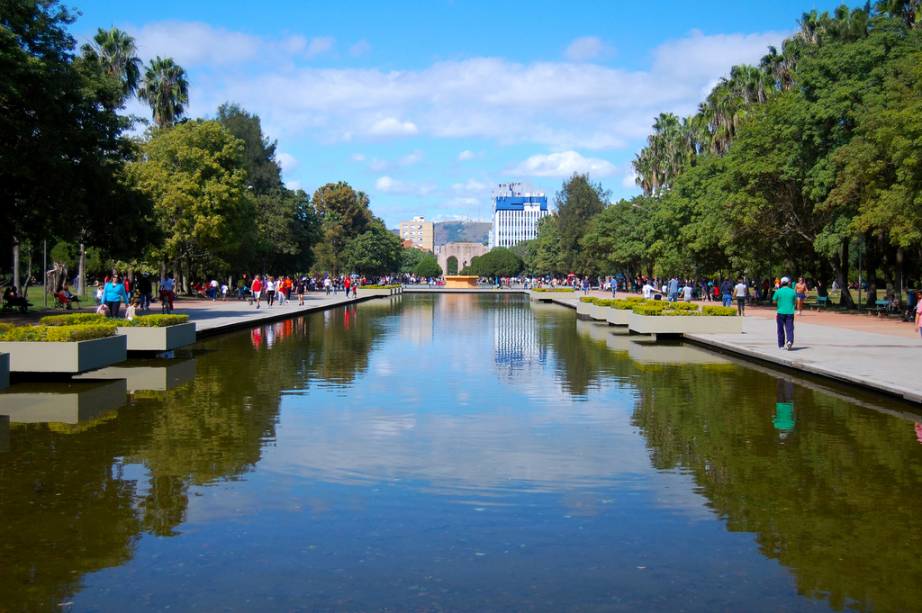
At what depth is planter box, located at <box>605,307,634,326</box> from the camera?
32.3 m

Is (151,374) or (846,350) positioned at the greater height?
(846,350)

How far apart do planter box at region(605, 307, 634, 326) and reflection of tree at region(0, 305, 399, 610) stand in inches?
655

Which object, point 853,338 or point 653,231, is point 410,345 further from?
point 653,231

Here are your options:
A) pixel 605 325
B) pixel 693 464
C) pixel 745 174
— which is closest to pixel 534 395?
pixel 693 464

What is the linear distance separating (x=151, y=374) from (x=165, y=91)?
44475mm

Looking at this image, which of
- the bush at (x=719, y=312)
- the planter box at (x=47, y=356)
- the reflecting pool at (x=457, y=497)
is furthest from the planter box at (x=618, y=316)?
the planter box at (x=47, y=356)

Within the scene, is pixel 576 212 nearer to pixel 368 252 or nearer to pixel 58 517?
pixel 368 252

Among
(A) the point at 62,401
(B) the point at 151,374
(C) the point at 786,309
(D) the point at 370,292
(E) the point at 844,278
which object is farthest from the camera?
(D) the point at 370,292

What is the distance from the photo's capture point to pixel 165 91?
58.1 m

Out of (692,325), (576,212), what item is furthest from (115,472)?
(576,212)

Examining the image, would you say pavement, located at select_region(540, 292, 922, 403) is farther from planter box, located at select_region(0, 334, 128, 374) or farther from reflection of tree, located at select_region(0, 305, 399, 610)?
planter box, located at select_region(0, 334, 128, 374)

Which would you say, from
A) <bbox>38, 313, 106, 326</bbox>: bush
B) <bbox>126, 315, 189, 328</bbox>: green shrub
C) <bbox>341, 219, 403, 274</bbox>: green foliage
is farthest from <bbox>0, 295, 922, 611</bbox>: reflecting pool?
<bbox>341, 219, 403, 274</bbox>: green foliage

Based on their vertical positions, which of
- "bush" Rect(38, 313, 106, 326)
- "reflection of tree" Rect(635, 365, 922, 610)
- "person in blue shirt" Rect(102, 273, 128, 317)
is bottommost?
"reflection of tree" Rect(635, 365, 922, 610)

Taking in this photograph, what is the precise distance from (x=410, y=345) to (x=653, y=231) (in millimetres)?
46531
